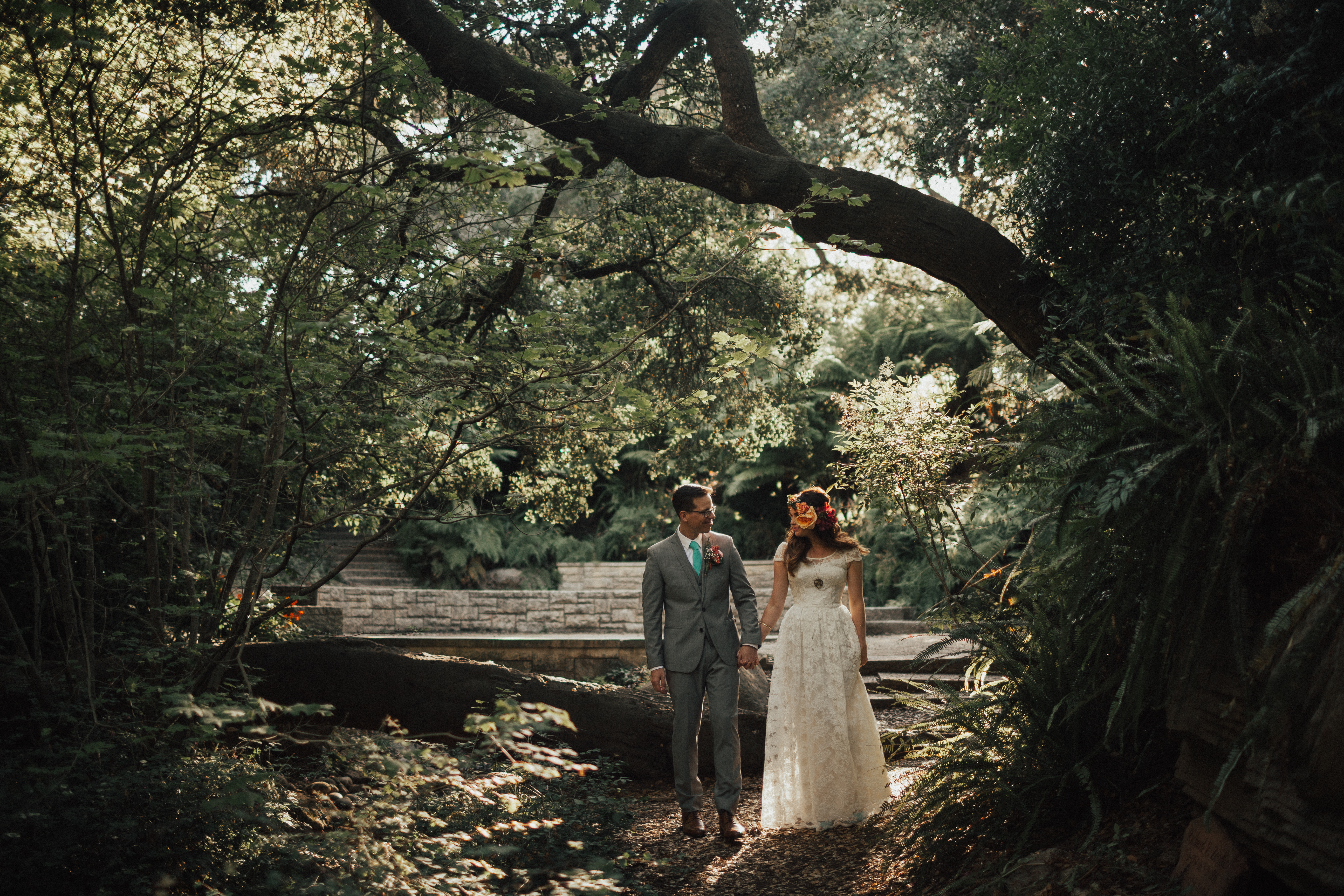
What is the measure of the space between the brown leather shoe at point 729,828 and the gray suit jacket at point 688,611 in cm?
78

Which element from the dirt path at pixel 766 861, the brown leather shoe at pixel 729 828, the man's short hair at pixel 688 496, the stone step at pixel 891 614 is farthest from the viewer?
the stone step at pixel 891 614

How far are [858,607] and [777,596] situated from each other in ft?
1.63

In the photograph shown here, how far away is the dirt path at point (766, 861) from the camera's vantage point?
13.1 feet

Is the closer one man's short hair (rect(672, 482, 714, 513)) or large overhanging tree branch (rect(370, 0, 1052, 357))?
man's short hair (rect(672, 482, 714, 513))

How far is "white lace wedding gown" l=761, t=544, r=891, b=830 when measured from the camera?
15.6 ft

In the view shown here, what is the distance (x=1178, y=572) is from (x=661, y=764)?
4214 millimetres

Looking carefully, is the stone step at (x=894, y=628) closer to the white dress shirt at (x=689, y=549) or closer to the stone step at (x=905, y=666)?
the stone step at (x=905, y=666)

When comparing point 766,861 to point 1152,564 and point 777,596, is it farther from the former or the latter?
point 1152,564

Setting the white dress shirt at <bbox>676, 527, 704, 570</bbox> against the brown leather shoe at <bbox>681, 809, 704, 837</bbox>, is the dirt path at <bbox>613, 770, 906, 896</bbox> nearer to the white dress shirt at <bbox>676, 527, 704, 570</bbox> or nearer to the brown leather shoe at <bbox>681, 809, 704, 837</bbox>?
the brown leather shoe at <bbox>681, 809, 704, 837</bbox>

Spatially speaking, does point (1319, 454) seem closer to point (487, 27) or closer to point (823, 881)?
point (823, 881)

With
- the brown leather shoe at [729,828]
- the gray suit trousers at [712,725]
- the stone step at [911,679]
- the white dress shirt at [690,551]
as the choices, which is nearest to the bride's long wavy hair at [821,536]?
the white dress shirt at [690,551]

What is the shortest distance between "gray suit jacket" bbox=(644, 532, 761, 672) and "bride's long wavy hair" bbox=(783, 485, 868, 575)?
14.1 inches

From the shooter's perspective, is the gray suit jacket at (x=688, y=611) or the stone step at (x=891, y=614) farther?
the stone step at (x=891, y=614)

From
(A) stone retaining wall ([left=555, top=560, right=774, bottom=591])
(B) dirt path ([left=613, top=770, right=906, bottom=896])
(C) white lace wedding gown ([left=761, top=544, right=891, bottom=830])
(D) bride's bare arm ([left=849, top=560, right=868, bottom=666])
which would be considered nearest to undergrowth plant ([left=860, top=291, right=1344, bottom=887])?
(B) dirt path ([left=613, top=770, right=906, bottom=896])
